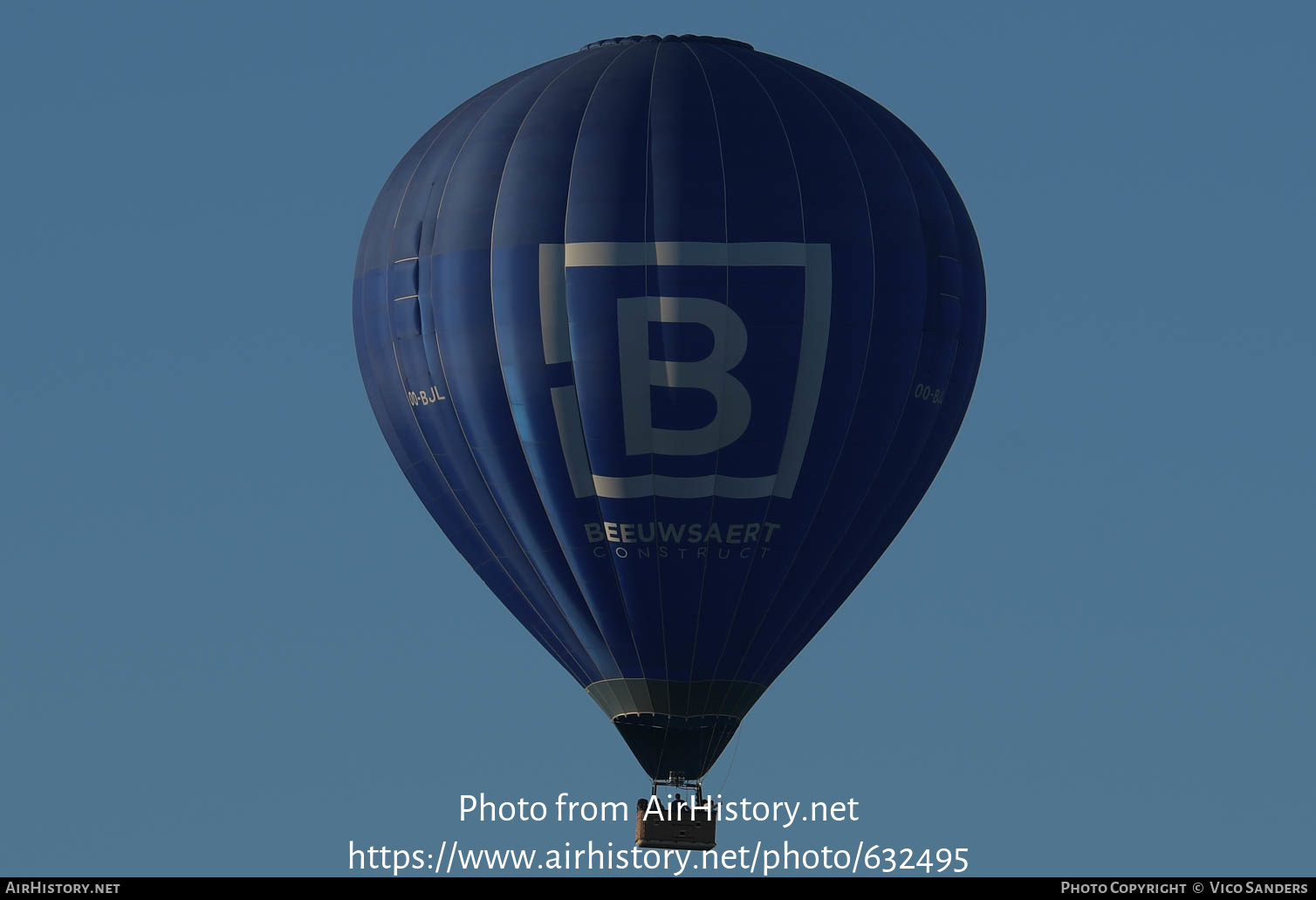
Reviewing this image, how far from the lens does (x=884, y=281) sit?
6328 cm

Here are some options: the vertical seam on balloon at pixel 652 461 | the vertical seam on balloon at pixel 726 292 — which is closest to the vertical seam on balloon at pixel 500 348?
the vertical seam on balloon at pixel 652 461

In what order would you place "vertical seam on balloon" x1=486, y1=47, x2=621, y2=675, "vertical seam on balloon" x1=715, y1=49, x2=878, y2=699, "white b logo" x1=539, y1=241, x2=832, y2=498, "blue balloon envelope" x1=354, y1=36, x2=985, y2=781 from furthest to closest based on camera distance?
"vertical seam on balloon" x1=715, y1=49, x2=878, y2=699, "vertical seam on balloon" x1=486, y1=47, x2=621, y2=675, "blue balloon envelope" x1=354, y1=36, x2=985, y2=781, "white b logo" x1=539, y1=241, x2=832, y2=498

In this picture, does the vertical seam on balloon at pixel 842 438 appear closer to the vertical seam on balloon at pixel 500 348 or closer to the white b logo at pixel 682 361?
the white b logo at pixel 682 361

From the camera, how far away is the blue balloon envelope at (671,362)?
205ft

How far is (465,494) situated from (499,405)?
66.8 inches

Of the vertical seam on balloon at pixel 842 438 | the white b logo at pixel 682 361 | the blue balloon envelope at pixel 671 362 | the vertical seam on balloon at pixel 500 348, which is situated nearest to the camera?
the white b logo at pixel 682 361

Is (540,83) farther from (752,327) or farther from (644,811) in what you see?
(644,811)

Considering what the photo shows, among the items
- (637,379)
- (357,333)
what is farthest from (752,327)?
(357,333)

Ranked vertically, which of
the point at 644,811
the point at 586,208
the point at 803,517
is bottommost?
the point at 644,811

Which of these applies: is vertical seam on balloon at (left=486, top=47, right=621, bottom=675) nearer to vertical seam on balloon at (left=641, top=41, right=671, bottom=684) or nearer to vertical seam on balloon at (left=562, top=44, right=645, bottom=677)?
vertical seam on balloon at (left=562, top=44, right=645, bottom=677)

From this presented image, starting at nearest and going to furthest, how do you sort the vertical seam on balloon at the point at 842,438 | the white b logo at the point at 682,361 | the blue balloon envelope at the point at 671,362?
the white b logo at the point at 682,361 → the blue balloon envelope at the point at 671,362 → the vertical seam on balloon at the point at 842,438

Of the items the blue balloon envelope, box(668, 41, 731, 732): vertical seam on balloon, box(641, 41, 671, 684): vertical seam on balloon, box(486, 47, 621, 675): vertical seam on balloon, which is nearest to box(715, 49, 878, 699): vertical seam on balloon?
the blue balloon envelope

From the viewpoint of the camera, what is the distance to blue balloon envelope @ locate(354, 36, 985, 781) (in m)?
62.6

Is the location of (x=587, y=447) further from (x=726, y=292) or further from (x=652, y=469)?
(x=726, y=292)
